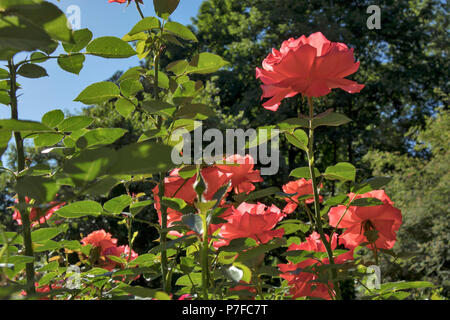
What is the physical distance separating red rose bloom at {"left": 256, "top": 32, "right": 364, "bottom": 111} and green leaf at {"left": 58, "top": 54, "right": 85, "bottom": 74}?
25 cm

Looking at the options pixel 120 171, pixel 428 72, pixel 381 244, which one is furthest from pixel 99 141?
pixel 428 72

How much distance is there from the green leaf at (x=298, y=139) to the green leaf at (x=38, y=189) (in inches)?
13.2

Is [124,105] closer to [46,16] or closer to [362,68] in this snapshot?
[46,16]

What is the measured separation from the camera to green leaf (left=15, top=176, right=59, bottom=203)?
1.08 ft

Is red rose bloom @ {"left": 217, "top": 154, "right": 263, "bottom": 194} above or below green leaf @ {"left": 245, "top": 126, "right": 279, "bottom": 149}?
below

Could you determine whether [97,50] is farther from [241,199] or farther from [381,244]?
[381,244]

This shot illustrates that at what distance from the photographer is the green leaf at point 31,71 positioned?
1.63 feet

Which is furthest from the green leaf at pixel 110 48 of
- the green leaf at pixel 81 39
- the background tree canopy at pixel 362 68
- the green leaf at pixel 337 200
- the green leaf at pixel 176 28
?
the background tree canopy at pixel 362 68

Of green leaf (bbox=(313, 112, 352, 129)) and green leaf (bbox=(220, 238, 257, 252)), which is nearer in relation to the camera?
green leaf (bbox=(220, 238, 257, 252))

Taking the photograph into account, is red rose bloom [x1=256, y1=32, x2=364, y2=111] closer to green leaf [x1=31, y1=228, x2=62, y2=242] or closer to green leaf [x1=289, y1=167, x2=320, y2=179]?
green leaf [x1=289, y1=167, x2=320, y2=179]

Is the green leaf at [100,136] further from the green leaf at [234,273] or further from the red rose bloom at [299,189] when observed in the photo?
the red rose bloom at [299,189]

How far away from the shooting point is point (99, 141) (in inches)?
19.4

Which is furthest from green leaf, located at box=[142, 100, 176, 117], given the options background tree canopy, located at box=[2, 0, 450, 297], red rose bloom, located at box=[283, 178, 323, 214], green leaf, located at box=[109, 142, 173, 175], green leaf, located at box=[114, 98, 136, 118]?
background tree canopy, located at box=[2, 0, 450, 297]

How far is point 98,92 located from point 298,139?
280 mm
